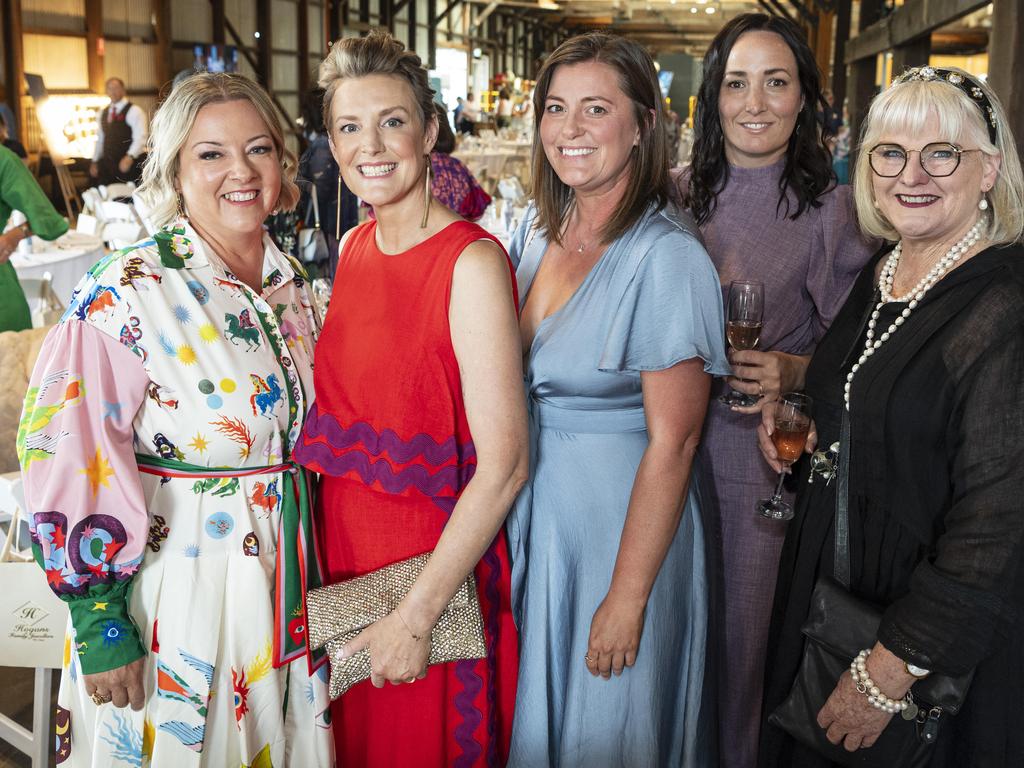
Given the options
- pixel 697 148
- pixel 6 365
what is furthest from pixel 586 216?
pixel 6 365

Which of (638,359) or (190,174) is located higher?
(190,174)

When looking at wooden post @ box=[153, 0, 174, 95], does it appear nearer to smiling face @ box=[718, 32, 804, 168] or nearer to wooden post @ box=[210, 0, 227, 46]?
wooden post @ box=[210, 0, 227, 46]

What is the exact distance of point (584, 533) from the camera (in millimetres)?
1841

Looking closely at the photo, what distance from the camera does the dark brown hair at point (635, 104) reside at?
71.8 inches

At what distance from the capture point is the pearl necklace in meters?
1.62

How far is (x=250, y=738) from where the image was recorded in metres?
1.78

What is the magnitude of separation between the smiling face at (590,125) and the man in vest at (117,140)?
35.0ft

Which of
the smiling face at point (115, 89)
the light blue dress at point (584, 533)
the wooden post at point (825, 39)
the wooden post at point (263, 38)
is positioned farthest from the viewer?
the wooden post at point (825, 39)

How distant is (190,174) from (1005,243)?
144cm

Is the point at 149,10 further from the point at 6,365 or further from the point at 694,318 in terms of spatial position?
the point at 694,318

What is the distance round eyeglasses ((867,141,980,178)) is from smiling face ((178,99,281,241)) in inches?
44.8

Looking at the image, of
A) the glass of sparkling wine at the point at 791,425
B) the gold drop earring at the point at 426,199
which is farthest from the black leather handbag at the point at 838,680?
the gold drop earring at the point at 426,199

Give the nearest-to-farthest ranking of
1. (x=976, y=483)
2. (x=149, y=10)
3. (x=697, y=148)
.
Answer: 1. (x=976, y=483)
2. (x=697, y=148)
3. (x=149, y=10)

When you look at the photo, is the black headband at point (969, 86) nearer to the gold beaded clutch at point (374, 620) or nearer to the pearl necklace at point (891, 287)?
Result: the pearl necklace at point (891, 287)
